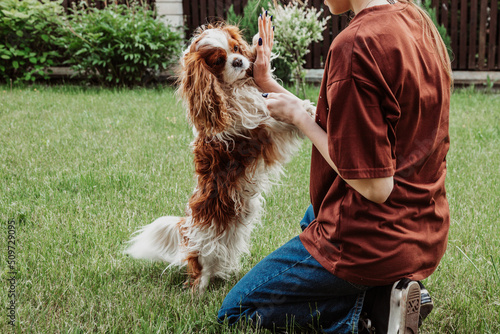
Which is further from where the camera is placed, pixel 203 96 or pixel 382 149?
pixel 203 96

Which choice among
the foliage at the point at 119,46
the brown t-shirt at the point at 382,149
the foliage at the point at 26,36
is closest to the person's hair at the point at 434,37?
the brown t-shirt at the point at 382,149

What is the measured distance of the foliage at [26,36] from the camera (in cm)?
894

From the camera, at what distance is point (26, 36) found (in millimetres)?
9422

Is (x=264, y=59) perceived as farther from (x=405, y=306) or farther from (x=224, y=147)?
(x=405, y=306)

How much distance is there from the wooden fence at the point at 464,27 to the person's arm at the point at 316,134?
26.5 feet

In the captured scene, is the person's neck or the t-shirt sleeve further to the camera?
the person's neck

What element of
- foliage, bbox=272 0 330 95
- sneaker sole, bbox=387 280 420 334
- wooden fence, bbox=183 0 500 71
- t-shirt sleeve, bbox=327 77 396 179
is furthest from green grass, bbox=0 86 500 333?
wooden fence, bbox=183 0 500 71

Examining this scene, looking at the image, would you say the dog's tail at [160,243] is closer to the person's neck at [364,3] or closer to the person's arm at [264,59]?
the person's arm at [264,59]

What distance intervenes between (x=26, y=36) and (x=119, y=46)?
2.13 m

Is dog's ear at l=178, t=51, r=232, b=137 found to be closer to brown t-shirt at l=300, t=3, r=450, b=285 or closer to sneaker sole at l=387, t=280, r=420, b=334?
brown t-shirt at l=300, t=3, r=450, b=285

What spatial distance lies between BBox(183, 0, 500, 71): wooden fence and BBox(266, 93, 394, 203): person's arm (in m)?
8.08

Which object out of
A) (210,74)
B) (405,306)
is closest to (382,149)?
(405,306)

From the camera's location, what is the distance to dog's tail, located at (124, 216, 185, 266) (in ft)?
9.14

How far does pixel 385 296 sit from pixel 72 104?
21.1 feet
